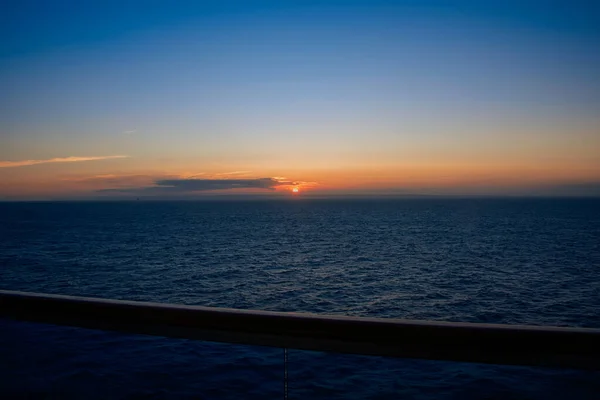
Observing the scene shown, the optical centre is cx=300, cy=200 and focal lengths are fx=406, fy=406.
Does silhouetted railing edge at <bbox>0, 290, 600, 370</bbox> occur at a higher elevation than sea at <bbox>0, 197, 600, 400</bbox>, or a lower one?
higher

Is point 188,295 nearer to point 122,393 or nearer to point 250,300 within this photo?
point 250,300

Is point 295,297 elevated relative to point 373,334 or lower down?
lower down

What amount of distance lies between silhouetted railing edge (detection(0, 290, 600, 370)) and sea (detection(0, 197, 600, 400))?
1327 mm

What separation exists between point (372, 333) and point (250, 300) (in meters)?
20.9

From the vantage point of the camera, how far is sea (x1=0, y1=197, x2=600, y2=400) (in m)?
4.85

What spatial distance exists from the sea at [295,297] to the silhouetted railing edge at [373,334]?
133cm

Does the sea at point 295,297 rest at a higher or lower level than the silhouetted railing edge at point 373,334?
lower

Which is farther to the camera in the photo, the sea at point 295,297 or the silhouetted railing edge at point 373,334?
the sea at point 295,297

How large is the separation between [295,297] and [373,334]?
70.8 ft

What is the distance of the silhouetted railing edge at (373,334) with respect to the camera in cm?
127

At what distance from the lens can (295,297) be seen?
22.4 m

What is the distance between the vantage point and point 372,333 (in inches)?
53.7

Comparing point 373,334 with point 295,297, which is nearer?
point 373,334

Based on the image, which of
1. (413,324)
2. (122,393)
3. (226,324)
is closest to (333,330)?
(413,324)
